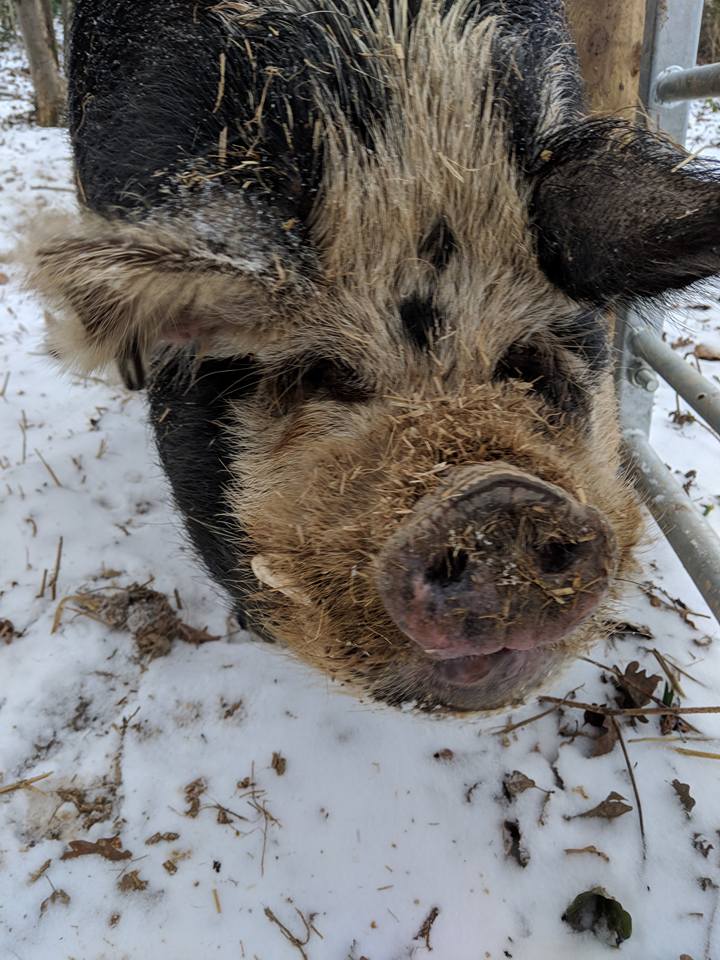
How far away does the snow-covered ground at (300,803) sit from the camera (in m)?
1.63

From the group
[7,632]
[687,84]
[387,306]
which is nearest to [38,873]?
[7,632]

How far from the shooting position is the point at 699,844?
170cm

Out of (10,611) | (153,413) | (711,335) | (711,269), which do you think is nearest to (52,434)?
(10,611)

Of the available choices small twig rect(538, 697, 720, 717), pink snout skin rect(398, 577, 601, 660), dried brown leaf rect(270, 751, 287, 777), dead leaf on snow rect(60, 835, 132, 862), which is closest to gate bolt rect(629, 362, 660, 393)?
small twig rect(538, 697, 720, 717)

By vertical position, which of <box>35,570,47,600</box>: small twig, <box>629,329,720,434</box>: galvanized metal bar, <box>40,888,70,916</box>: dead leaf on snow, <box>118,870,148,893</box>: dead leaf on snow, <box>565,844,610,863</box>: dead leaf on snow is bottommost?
<box>118,870,148,893</box>: dead leaf on snow

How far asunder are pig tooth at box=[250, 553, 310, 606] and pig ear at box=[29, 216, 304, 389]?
0.40m

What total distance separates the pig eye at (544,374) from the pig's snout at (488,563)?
43 cm

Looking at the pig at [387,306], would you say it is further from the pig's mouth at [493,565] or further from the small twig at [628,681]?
the small twig at [628,681]

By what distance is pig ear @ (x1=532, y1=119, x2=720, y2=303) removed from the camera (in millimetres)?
1142

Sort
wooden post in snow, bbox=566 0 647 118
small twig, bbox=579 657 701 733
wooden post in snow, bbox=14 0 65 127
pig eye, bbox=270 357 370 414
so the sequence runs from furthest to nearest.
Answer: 1. wooden post in snow, bbox=14 0 65 127
2. wooden post in snow, bbox=566 0 647 118
3. small twig, bbox=579 657 701 733
4. pig eye, bbox=270 357 370 414

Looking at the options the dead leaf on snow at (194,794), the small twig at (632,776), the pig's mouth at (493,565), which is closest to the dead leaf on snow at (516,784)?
the small twig at (632,776)

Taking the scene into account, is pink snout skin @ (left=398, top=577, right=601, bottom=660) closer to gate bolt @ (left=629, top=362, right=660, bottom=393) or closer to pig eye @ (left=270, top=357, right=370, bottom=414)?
pig eye @ (left=270, top=357, right=370, bottom=414)

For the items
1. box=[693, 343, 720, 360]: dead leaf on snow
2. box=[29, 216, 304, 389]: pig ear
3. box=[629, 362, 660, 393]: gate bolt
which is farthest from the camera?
box=[693, 343, 720, 360]: dead leaf on snow

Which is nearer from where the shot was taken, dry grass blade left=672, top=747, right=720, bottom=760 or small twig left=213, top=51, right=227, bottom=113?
small twig left=213, top=51, right=227, bottom=113
